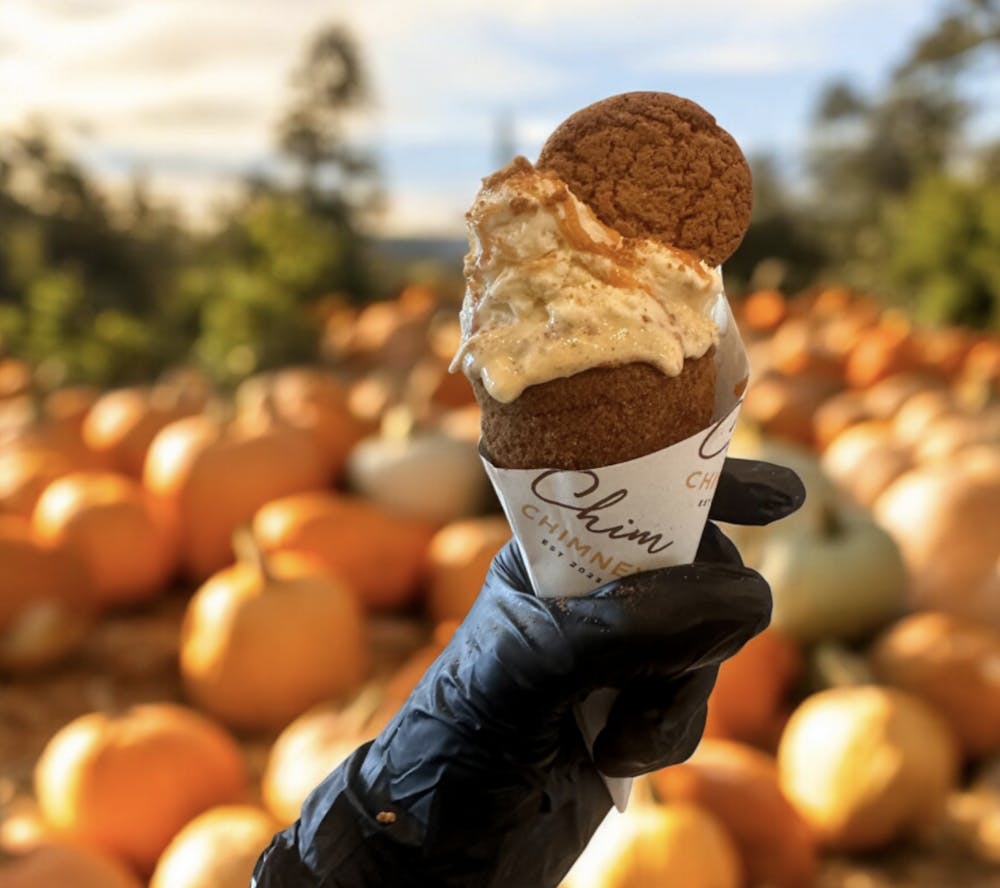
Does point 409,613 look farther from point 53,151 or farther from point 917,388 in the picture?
point 53,151

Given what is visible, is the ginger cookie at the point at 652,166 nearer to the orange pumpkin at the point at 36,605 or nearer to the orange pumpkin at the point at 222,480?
the orange pumpkin at the point at 36,605

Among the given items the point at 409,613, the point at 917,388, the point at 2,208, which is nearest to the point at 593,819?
the point at 409,613

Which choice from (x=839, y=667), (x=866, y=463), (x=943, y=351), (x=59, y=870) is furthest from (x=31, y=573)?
(x=943, y=351)

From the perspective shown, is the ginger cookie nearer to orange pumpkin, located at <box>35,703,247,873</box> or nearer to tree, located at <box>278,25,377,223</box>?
orange pumpkin, located at <box>35,703,247,873</box>

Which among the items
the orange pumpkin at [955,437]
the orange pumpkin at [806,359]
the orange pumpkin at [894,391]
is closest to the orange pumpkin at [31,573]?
the orange pumpkin at [955,437]

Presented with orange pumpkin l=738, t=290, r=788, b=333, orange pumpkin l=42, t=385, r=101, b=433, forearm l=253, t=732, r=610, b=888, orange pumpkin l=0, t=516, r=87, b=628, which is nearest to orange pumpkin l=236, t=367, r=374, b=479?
orange pumpkin l=42, t=385, r=101, b=433

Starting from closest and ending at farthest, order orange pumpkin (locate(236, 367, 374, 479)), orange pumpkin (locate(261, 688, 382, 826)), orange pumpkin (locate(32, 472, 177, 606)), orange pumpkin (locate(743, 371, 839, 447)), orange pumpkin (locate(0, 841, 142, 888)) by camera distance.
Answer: orange pumpkin (locate(0, 841, 142, 888))
orange pumpkin (locate(261, 688, 382, 826))
orange pumpkin (locate(32, 472, 177, 606))
orange pumpkin (locate(236, 367, 374, 479))
orange pumpkin (locate(743, 371, 839, 447))

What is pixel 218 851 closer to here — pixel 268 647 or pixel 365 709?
pixel 365 709
